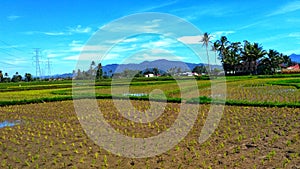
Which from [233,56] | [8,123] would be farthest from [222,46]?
[8,123]

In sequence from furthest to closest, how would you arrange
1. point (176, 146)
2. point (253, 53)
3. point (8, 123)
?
1. point (253, 53)
2. point (8, 123)
3. point (176, 146)

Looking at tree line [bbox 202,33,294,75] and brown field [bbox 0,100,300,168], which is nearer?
brown field [bbox 0,100,300,168]

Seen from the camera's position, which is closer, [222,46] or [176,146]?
[176,146]

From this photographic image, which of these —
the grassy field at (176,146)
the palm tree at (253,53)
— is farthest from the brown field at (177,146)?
the palm tree at (253,53)

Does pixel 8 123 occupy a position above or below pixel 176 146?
above

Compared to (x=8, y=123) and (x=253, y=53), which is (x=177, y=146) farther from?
(x=253, y=53)

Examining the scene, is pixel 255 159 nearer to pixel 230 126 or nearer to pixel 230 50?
pixel 230 126

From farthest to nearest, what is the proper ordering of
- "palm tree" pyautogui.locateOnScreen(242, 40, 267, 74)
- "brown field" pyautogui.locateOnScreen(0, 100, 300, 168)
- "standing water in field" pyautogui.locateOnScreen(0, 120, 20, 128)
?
"palm tree" pyautogui.locateOnScreen(242, 40, 267, 74), "standing water in field" pyautogui.locateOnScreen(0, 120, 20, 128), "brown field" pyautogui.locateOnScreen(0, 100, 300, 168)

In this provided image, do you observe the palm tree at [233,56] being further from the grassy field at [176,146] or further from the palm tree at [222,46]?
the grassy field at [176,146]

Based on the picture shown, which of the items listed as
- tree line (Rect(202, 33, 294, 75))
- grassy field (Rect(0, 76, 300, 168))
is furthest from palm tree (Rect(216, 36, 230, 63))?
grassy field (Rect(0, 76, 300, 168))

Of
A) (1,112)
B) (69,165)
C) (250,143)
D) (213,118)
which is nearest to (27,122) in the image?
(1,112)

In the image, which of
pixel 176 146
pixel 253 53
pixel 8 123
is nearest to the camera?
pixel 176 146

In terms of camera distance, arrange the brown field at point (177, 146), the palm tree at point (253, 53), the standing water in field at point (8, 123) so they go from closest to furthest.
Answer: the brown field at point (177, 146)
the standing water in field at point (8, 123)
the palm tree at point (253, 53)

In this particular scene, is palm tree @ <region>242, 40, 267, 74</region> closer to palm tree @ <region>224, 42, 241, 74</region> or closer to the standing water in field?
palm tree @ <region>224, 42, 241, 74</region>
